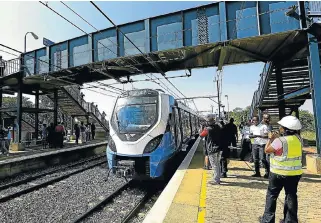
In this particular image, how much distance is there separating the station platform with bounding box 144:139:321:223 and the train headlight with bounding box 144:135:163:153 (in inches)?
42.5

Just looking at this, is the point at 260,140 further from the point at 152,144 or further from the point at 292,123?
the point at 292,123

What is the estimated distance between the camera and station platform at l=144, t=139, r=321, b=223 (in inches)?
158

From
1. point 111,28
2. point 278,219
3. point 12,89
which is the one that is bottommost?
point 278,219

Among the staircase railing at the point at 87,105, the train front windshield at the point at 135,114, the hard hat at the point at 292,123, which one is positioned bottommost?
the hard hat at the point at 292,123

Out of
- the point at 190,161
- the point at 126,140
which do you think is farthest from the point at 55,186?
the point at 190,161

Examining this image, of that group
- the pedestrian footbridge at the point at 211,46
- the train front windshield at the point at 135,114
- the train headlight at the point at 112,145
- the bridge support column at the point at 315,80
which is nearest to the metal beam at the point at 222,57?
the pedestrian footbridge at the point at 211,46

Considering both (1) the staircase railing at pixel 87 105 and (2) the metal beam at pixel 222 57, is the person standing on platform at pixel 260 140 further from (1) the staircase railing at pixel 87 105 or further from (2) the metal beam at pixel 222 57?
(1) the staircase railing at pixel 87 105

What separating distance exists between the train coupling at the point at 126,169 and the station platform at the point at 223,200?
4.05 ft

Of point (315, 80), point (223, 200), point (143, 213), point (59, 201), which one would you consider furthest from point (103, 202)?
point (315, 80)

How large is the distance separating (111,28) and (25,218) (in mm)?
11269

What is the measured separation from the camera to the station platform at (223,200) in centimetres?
402

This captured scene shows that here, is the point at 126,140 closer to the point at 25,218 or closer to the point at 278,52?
the point at 25,218

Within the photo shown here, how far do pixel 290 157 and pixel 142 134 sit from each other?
444cm

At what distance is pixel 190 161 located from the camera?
30.4ft
